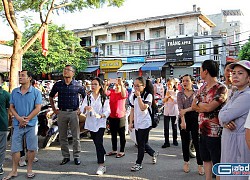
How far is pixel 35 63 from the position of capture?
1193 inches

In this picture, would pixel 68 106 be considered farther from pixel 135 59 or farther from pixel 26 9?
pixel 135 59

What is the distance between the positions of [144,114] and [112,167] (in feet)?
4.04

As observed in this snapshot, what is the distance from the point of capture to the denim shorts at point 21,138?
431 centimetres

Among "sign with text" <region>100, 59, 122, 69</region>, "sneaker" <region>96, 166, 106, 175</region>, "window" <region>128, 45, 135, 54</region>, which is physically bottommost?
"sneaker" <region>96, 166, 106, 175</region>

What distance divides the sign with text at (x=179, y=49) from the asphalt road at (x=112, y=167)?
25.1 metres

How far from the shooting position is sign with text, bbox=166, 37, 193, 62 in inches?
1187

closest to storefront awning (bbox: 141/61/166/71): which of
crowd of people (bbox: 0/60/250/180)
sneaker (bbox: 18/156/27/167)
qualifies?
crowd of people (bbox: 0/60/250/180)

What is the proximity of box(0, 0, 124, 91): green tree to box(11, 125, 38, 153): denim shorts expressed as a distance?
3.92 meters

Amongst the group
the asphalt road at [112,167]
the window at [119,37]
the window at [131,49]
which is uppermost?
the window at [119,37]

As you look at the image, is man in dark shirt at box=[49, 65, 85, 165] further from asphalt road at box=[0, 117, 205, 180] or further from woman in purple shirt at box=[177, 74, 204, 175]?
woman in purple shirt at box=[177, 74, 204, 175]

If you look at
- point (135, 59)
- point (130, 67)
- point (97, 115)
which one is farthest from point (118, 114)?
point (135, 59)

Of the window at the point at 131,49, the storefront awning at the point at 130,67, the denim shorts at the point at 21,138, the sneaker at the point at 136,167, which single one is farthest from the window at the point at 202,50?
the denim shorts at the point at 21,138

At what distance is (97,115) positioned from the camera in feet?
15.4

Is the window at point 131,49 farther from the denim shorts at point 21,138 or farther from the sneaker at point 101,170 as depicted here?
the denim shorts at point 21,138
